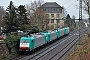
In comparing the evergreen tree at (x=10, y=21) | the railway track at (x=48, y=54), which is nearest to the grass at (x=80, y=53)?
the railway track at (x=48, y=54)

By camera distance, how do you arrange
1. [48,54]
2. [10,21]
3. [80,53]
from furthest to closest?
[10,21], [48,54], [80,53]

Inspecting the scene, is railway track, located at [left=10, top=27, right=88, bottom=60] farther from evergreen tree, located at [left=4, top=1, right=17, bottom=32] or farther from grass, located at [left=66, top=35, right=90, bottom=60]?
evergreen tree, located at [left=4, top=1, right=17, bottom=32]

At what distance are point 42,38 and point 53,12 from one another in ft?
228

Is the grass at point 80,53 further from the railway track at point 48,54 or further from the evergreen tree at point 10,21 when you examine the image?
the evergreen tree at point 10,21

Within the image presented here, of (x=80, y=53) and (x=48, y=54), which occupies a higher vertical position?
(x=80, y=53)

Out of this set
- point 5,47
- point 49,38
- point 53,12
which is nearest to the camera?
point 5,47

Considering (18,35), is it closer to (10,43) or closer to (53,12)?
(10,43)

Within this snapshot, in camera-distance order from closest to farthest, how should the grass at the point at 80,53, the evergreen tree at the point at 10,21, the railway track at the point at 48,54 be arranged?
the grass at the point at 80,53 → the railway track at the point at 48,54 → the evergreen tree at the point at 10,21

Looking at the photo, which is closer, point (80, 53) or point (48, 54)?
point (80, 53)

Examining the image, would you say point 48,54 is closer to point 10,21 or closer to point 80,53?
point 10,21

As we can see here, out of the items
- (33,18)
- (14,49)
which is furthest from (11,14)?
(33,18)

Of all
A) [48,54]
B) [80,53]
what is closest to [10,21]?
[48,54]

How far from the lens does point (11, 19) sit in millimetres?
42094

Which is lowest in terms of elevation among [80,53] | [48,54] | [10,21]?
[48,54]
